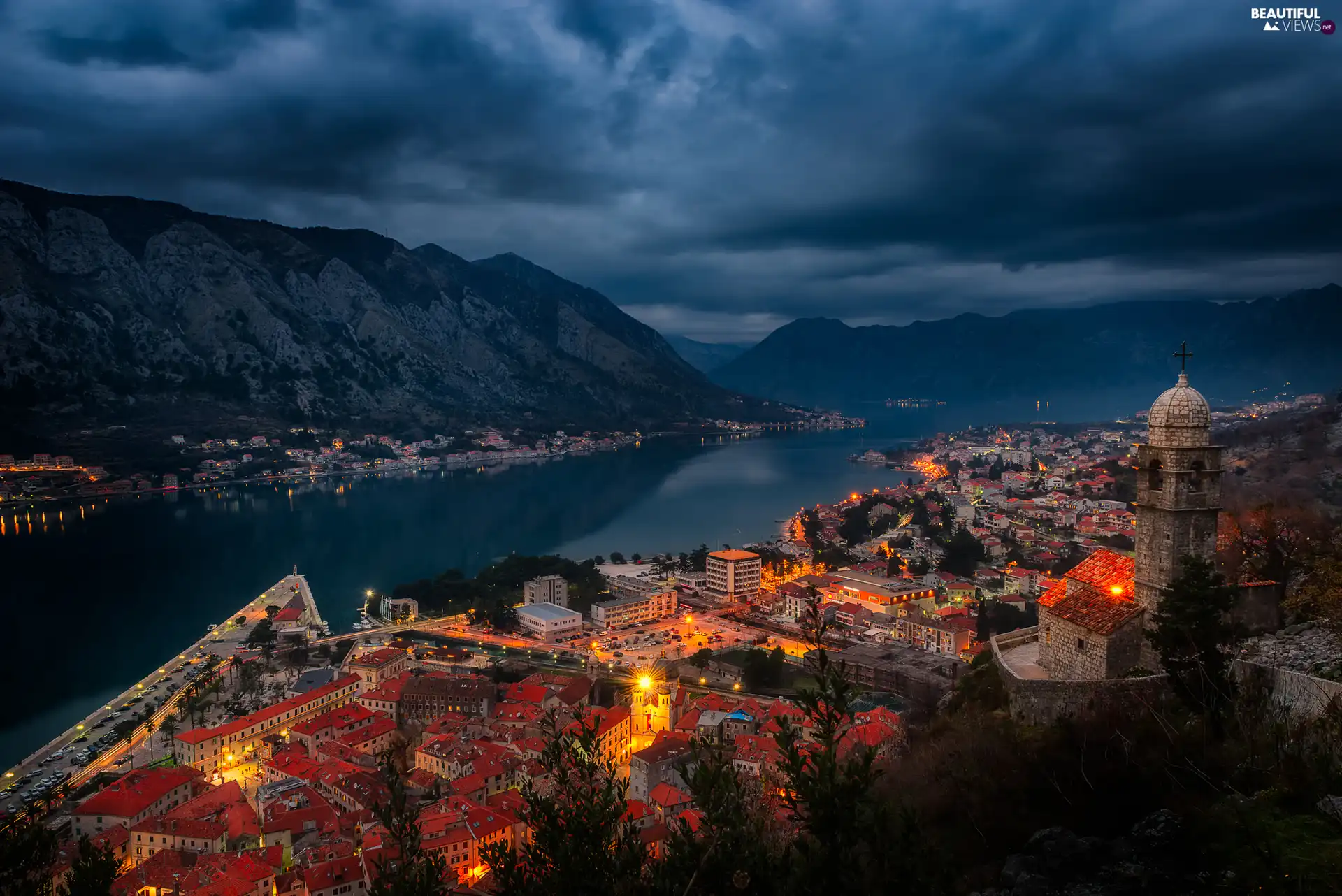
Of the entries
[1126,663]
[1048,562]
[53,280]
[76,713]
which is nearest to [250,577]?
[76,713]

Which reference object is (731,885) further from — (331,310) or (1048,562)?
(331,310)

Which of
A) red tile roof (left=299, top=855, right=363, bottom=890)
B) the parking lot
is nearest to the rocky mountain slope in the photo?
the parking lot

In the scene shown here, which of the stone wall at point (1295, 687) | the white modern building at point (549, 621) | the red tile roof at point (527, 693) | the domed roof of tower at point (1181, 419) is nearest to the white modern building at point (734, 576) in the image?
the white modern building at point (549, 621)

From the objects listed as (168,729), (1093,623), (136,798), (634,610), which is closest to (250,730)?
(168,729)

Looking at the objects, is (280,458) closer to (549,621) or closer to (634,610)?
(549,621)

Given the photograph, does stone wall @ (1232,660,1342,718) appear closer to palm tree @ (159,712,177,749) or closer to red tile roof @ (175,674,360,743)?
red tile roof @ (175,674,360,743)

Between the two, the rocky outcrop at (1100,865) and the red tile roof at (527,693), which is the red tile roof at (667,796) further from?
the rocky outcrop at (1100,865)
